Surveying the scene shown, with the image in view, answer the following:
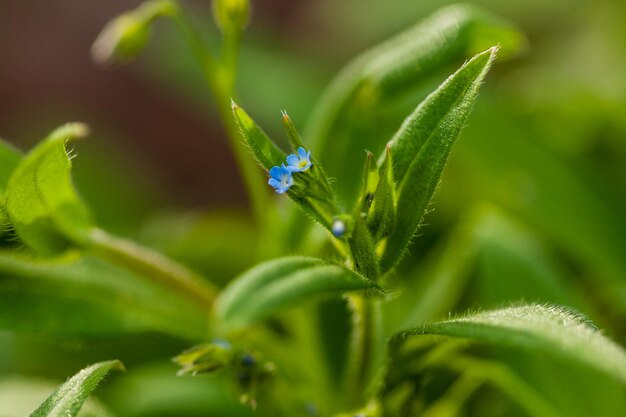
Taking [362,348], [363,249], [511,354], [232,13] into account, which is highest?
[232,13]

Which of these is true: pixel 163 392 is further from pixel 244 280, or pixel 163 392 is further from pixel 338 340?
pixel 244 280

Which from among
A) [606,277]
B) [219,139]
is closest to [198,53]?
[606,277]

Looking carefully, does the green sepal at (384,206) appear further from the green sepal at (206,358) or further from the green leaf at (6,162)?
the green leaf at (6,162)

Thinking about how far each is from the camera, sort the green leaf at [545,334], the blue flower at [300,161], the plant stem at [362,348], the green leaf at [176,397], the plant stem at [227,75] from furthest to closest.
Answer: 1. the green leaf at [176,397]
2. the plant stem at [227,75]
3. the plant stem at [362,348]
4. the blue flower at [300,161]
5. the green leaf at [545,334]

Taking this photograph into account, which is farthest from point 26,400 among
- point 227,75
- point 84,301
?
point 227,75

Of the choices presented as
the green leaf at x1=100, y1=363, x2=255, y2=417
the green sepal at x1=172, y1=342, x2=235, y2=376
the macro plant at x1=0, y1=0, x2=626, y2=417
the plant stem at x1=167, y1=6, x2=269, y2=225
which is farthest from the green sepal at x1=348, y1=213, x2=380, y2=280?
the green leaf at x1=100, y1=363, x2=255, y2=417

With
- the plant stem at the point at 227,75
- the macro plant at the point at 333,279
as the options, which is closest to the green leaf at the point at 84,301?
the macro plant at the point at 333,279

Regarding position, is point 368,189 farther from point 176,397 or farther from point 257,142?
point 176,397
